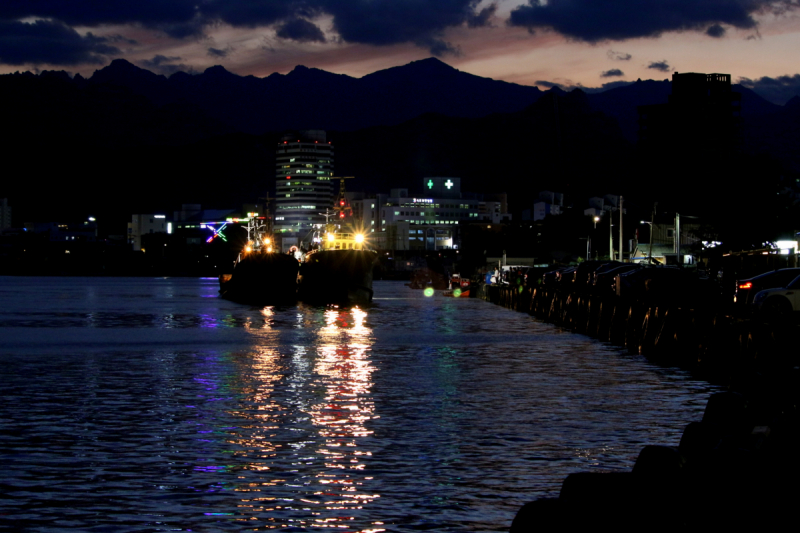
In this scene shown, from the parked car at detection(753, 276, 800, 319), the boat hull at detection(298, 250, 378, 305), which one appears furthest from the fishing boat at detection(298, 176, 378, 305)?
the parked car at detection(753, 276, 800, 319)

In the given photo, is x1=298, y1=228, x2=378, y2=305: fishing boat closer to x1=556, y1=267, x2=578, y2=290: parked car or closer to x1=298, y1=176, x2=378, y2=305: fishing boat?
x1=298, y1=176, x2=378, y2=305: fishing boat

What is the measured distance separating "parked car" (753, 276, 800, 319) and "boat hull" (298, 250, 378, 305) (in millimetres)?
64720

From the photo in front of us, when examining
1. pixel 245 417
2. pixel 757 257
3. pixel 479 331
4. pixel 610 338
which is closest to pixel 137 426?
pixel 245 417

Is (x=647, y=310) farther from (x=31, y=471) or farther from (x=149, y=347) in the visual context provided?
(x=31, y=471)

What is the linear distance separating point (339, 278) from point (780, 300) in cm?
6932

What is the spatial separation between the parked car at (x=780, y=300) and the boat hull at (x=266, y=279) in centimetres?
7452

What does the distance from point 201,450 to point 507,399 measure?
9356mm

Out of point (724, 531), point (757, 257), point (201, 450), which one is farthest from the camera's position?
point (757, 257)

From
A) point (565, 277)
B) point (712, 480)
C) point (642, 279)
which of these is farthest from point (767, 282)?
point (712, 480)

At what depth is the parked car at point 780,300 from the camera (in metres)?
36.7

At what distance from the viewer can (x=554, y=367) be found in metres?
32.2

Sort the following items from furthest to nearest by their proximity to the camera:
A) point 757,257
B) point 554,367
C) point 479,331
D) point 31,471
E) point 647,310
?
point 757,257, point 479,331, point 647,310, point 554,367, point 31,471

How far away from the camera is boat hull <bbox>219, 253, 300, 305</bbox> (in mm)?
109938

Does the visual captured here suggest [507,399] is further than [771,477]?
Yes
